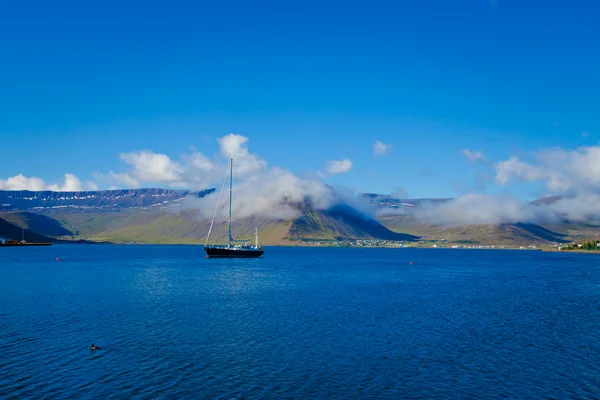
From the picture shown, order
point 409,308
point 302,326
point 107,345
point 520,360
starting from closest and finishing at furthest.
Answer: point 520,360, point 107,345, point 302,326, point 409,308

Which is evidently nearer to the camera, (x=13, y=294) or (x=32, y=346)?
(x=32, y=346)

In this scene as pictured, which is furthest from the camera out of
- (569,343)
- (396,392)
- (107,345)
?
(569,343)

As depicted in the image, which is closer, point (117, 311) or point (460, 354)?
point (460, 354)

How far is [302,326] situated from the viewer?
192 ft

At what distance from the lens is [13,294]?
8612 cm

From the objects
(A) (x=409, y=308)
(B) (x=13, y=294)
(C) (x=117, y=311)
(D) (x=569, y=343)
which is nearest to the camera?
A: (D) (x=569, y=343)

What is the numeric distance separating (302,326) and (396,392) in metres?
24.5

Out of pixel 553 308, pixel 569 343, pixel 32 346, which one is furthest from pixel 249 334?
pixel 553 308

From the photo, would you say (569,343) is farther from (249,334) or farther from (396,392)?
(249,334)

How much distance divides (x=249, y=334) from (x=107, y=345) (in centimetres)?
1450

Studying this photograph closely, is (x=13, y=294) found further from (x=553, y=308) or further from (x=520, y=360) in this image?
(x=553, y=308)

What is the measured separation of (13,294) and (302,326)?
5730cm

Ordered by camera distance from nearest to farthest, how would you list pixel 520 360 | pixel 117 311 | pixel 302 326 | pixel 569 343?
pixel 520 360 → pixel 569 343 → pixel 302 326 → pixel 117 311

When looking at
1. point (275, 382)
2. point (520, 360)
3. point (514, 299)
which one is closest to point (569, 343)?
point (520, 360)
